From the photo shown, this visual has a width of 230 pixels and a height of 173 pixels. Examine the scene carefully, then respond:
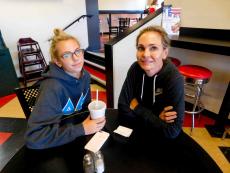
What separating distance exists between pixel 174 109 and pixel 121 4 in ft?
30.4

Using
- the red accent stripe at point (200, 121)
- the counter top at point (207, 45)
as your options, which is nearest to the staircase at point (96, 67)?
the red accent stripe at point (200, 121)

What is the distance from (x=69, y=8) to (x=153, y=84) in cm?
379

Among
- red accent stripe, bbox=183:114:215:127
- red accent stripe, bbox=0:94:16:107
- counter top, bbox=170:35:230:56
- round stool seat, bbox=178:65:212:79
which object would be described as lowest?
red accent stripe, bbox=183:114:215:127

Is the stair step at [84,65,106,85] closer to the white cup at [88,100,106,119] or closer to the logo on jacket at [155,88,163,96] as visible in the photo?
the logo on jacket at [155,88,163,96]

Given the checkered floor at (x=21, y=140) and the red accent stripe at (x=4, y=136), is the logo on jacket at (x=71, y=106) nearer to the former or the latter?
the checkered floor at (x=21, y=140)

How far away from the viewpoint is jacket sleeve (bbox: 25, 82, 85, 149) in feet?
2.62

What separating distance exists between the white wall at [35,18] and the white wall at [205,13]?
92.2 inches

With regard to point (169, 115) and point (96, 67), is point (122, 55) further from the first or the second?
point (96, 67)

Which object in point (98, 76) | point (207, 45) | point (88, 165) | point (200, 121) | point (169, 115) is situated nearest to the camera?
point (88, 165)

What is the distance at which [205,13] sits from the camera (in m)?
2.18

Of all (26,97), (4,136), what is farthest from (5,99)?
(26,97)

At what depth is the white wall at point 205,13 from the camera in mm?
2016

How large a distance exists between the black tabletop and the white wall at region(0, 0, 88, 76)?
11.2ft

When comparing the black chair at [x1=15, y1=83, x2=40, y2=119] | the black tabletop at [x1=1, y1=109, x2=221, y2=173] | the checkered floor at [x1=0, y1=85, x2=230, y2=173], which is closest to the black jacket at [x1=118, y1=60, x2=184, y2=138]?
the black tabletop at [x1=1, y1=109, x2=221, y2=173]
